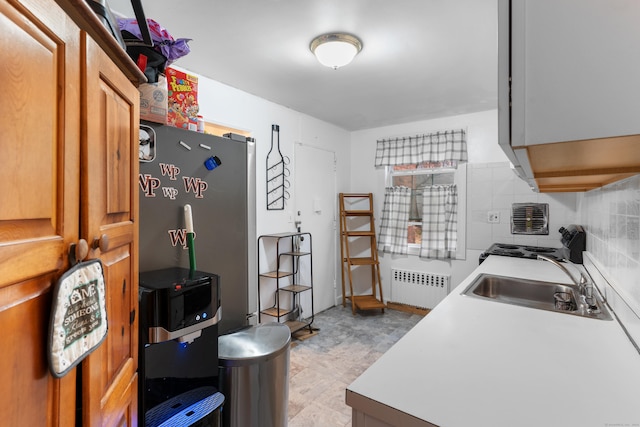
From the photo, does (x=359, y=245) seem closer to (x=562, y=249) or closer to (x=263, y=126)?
(x=263, y=126)

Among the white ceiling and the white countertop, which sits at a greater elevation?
the white ceiling

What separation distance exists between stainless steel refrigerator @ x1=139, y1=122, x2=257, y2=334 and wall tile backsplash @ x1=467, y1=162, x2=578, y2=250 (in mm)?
2672

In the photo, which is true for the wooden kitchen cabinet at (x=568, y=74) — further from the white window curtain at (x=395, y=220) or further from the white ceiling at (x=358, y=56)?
the white window curtain at (x=395, y=220)

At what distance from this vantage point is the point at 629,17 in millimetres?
497

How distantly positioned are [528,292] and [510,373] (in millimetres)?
1263

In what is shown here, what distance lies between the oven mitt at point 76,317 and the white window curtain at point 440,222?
347 cm

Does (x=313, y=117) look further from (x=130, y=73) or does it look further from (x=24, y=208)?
(x=24, y=208)

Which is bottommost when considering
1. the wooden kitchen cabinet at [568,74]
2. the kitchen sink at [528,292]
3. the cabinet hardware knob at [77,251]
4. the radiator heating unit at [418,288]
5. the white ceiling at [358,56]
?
the radiator heating unit at [418,288]

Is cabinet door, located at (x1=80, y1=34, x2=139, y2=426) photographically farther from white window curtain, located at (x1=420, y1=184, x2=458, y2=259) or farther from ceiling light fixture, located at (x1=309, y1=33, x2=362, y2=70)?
white window curtain, located at (x1=420, y1=184, x2=458, y2=259)

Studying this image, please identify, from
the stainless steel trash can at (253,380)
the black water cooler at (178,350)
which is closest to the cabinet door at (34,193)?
the black water cooler at (178,350)

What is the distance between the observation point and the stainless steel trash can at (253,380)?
1.48 meters

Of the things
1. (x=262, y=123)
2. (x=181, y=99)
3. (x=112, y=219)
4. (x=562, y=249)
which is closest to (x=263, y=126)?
(x=262, y=123)

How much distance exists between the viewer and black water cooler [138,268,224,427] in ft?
3.70

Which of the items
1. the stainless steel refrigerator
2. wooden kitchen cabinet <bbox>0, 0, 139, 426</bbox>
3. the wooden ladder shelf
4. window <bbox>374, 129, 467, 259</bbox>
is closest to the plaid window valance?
window <bbox>374, 129, 467, 259</bbox>
